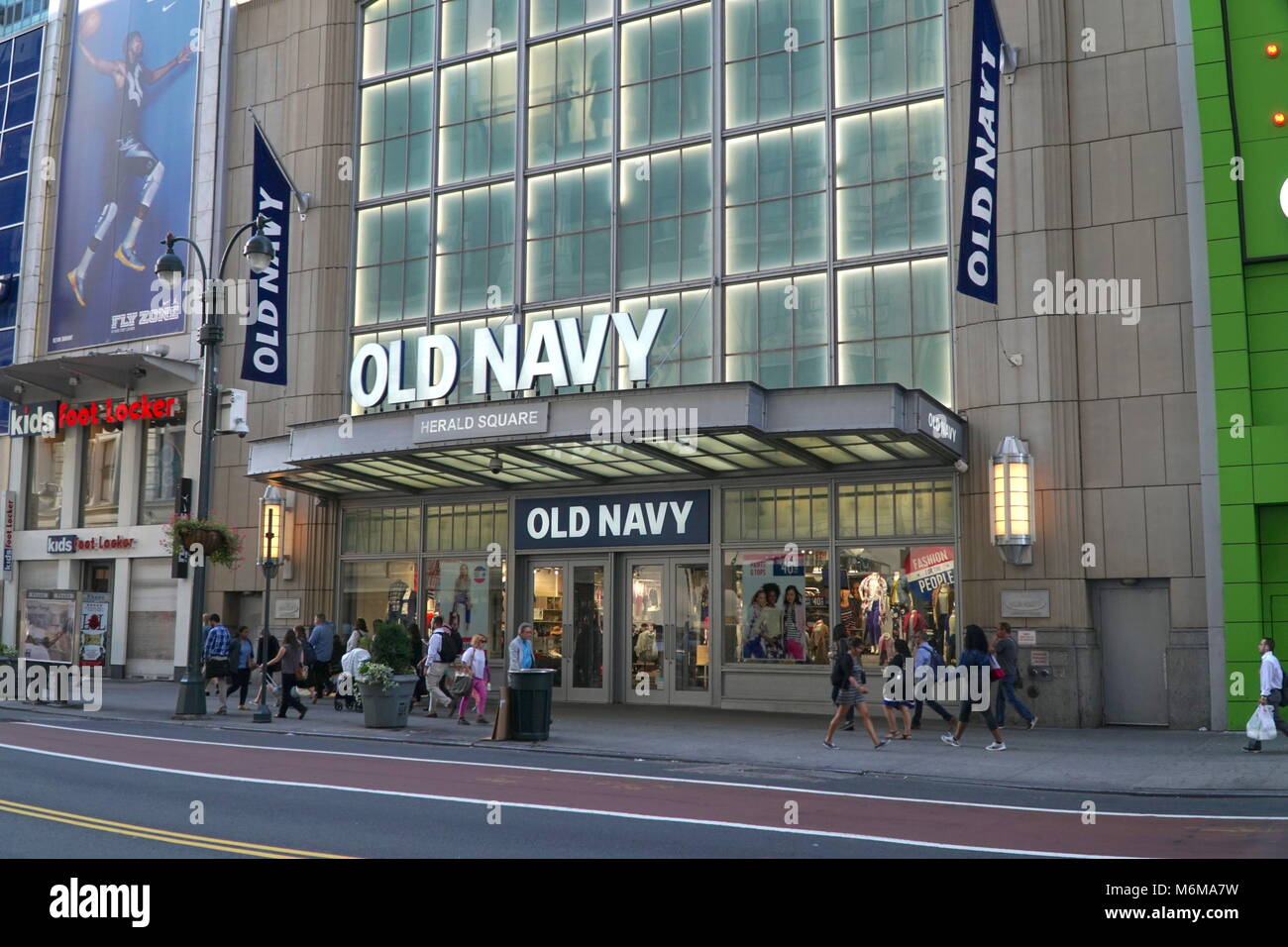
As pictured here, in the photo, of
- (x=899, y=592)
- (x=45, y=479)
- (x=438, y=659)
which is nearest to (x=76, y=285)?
(x=45, y=479)

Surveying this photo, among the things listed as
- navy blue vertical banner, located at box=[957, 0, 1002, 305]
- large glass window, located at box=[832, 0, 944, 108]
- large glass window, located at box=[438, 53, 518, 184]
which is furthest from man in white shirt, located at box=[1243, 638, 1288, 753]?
large glass window, located at box=[438, 53, 518, 184]

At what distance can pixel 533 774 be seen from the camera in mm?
14688

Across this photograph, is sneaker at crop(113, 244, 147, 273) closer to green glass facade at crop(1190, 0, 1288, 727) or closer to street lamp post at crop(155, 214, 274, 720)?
street lamp post at crop(155, 214, 274, 720)

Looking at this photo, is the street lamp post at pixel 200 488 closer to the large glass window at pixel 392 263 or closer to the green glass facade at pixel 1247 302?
the large glass window at pixel 392 263

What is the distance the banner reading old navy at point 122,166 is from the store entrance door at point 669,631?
1571 centimetres

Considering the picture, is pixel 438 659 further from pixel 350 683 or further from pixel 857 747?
pixel 857 747

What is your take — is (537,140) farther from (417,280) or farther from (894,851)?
(894,851)

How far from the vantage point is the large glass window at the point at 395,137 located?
95.6 ft

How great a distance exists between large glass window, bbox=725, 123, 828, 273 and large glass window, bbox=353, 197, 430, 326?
783 cm

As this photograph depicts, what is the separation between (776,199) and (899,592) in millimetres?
8298

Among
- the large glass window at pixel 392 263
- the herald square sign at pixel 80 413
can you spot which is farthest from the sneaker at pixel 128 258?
the large glass window at pixel 392 263

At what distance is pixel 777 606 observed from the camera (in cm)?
2377

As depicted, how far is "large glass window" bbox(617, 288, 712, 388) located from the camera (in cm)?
2488
